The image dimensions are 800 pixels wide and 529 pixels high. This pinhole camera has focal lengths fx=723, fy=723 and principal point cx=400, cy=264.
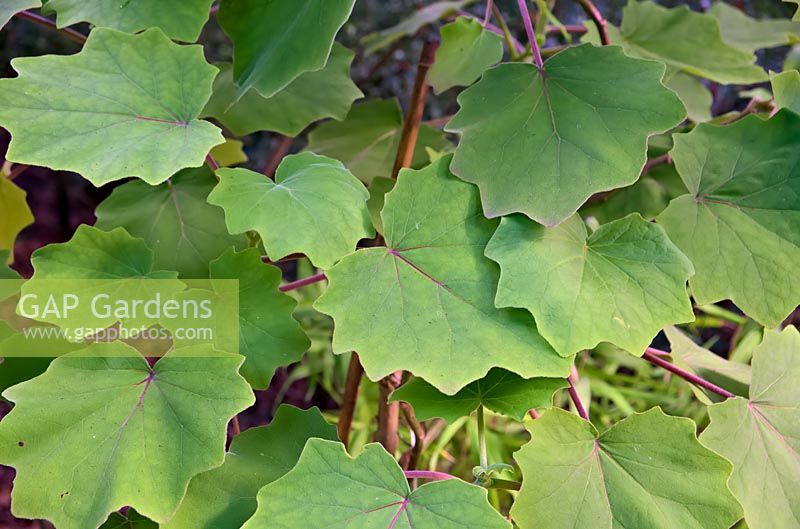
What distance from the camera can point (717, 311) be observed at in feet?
5.84

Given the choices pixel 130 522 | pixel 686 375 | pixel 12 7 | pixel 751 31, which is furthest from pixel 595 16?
pixel 130 522

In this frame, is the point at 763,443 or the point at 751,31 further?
the point at 751,31

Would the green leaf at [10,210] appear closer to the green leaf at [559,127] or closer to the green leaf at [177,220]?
the green leaf at [177,220]

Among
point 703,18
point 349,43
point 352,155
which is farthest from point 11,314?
point 349,43

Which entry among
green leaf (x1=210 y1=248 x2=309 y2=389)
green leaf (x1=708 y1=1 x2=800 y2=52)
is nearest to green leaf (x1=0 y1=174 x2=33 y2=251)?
green leaf (x1=210 y1=248 x2=309 y2=389)

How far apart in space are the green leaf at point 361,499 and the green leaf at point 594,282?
0.15 metres

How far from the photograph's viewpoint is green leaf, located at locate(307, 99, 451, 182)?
1071 millimetres

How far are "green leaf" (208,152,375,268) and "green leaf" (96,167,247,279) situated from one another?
103 mm

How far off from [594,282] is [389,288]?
0.59 ft

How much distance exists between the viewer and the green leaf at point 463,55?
2.85 feet

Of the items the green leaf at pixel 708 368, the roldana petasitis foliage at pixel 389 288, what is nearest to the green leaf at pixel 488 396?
the roldana petasitis foliage at pixel 389 288

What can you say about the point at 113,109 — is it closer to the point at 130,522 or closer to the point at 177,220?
the point at 177,220

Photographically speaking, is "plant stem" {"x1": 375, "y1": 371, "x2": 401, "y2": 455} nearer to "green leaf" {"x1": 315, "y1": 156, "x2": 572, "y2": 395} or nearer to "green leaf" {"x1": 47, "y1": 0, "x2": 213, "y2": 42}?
"green leaf" {"x1": 315, "y1": 156, "x2": 572, "y2": 395}

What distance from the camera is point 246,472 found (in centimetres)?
65
